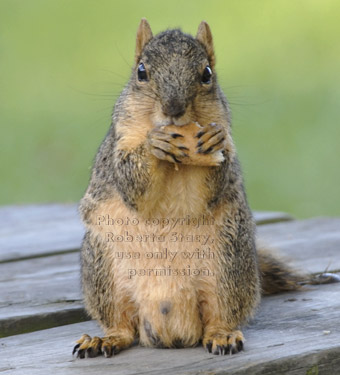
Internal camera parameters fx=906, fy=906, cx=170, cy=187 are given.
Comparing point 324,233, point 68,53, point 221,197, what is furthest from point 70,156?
point 221,197

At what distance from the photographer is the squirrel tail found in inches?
103

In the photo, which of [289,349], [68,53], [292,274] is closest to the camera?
[289,349]

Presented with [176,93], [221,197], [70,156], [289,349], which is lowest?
[289,349]

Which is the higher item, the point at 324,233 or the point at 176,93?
the point at 176,93

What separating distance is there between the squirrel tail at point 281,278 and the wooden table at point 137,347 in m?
0.04

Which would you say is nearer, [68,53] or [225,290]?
[225,290]

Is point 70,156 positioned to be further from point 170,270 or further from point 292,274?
point 170,270

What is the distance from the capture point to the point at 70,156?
5.70 meters

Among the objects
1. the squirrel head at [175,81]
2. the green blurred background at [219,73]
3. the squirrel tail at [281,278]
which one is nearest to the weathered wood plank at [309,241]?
the squirrel tail at [281,278]

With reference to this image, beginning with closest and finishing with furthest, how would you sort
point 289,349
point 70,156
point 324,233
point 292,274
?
point 289,349
point 292,274
point 324,233
point 70,156

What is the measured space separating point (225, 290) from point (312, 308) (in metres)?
0.34

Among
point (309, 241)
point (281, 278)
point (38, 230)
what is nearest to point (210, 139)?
point (281, 278)

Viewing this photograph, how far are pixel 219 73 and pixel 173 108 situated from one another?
320 cm

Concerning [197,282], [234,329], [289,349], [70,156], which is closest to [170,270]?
[197,282]
